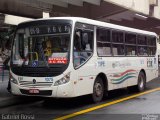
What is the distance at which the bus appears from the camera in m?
11.4

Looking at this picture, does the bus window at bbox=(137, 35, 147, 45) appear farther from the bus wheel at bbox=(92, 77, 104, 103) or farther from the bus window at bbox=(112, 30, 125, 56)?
the bus wheel at bbox=(92, 77, 104, 103)

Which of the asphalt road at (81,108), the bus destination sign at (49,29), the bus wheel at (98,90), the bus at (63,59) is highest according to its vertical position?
the bus destination sign at (49,29)

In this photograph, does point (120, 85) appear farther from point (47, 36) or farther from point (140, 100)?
point (47, 36)

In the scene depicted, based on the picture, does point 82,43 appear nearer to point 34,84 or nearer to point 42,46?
point 42,46

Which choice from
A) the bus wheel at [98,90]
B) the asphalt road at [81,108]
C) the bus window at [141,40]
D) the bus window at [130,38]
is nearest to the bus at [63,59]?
the bus wheel at [98,90]

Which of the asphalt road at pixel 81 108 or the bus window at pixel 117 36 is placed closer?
the asphalt road at pixel 81 108

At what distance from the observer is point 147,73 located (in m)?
17.4

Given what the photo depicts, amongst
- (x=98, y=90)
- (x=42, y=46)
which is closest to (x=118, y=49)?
(x=98, y=90)

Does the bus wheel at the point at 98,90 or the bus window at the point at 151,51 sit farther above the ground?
the bus window at the point at 151,51

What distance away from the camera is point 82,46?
12.0 m

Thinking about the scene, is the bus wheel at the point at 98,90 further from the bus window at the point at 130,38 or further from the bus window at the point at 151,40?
the bus window at the point at 151,40

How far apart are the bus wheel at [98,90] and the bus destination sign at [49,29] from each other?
2026 mm

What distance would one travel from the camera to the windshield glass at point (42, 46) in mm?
11625

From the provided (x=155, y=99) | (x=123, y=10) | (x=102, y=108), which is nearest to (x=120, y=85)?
(x=155, y=99)
